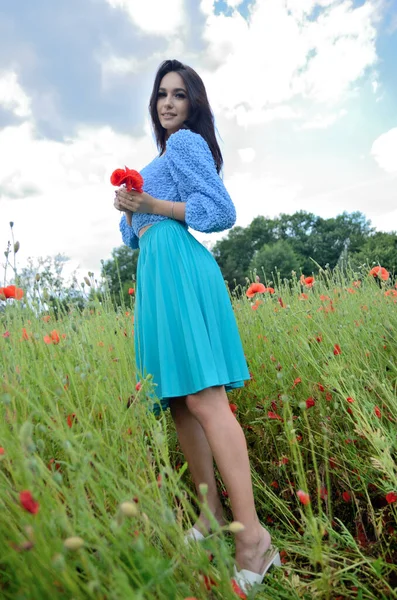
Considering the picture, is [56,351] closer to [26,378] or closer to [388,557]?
[26,378]

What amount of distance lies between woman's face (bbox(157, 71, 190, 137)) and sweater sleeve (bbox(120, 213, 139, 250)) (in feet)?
1.64

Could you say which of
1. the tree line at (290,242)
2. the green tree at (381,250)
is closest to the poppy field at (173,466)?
the green tree at (381,250)

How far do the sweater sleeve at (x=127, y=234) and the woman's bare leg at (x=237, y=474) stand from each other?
3.23 feet

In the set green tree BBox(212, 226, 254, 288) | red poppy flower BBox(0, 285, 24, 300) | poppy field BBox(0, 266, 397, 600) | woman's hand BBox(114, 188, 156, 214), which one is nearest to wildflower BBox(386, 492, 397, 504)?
poppy field BBox(0, 266, 397, 600)

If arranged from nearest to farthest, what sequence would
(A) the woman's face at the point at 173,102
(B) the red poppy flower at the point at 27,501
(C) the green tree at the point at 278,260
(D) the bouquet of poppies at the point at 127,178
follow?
1. (B) the red poppy flower at the point at 27,501
2. (D) the bouquet of poppies at the point at 127,178
3. (A) the woman's face at the point at 173,102
4. (C) the green tree at the point at 278,260

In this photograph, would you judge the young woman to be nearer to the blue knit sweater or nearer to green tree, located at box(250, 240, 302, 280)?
the blue knit sweater

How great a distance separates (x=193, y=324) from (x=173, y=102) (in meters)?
1.08

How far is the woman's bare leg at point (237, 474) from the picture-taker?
1.64m

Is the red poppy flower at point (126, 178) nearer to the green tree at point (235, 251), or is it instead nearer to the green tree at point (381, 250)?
the green tree at point (381, 250)

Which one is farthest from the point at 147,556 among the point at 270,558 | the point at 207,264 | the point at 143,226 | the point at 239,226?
the point at 239,226

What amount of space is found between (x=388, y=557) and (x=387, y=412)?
0.67m

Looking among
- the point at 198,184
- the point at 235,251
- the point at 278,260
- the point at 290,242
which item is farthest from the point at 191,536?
the point at 290,242

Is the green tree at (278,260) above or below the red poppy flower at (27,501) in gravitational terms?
above

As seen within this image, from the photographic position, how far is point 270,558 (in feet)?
5.41
